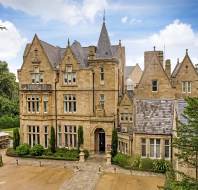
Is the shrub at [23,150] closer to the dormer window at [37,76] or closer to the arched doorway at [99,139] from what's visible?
the dormer window at [37,76]

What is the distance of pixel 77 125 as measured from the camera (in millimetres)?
37531

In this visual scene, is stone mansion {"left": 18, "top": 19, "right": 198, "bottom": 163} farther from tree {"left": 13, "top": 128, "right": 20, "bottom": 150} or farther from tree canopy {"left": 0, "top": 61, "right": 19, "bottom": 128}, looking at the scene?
tree canopy {"left": 0, "top": 61, "right": 19, "bottom": 128}

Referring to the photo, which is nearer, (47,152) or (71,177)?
(71,177)

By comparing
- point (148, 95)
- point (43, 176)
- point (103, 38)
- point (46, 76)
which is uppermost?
point (103, 38)

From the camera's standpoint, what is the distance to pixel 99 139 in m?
38.3

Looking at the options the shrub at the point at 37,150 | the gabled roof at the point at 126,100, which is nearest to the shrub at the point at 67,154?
the shrub at the point at 37,150

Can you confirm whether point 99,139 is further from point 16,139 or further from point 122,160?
point 16,139

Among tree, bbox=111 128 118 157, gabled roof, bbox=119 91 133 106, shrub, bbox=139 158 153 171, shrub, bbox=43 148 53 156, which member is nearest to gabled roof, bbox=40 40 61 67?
gabled roof, bbox=119 91 133 106

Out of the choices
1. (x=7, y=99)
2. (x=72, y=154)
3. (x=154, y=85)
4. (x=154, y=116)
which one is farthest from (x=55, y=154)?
(x=7, y=99)

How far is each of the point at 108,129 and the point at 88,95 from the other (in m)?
5.15

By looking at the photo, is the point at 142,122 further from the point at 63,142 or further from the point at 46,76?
the point at 46,76

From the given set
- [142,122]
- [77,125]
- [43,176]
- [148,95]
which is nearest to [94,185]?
[43,176]

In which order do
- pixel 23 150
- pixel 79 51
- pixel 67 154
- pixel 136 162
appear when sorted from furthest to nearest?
pixel 79 51, pixel 23 150, pixel 67 154, pixel 136 162

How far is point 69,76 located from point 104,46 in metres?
6.12
